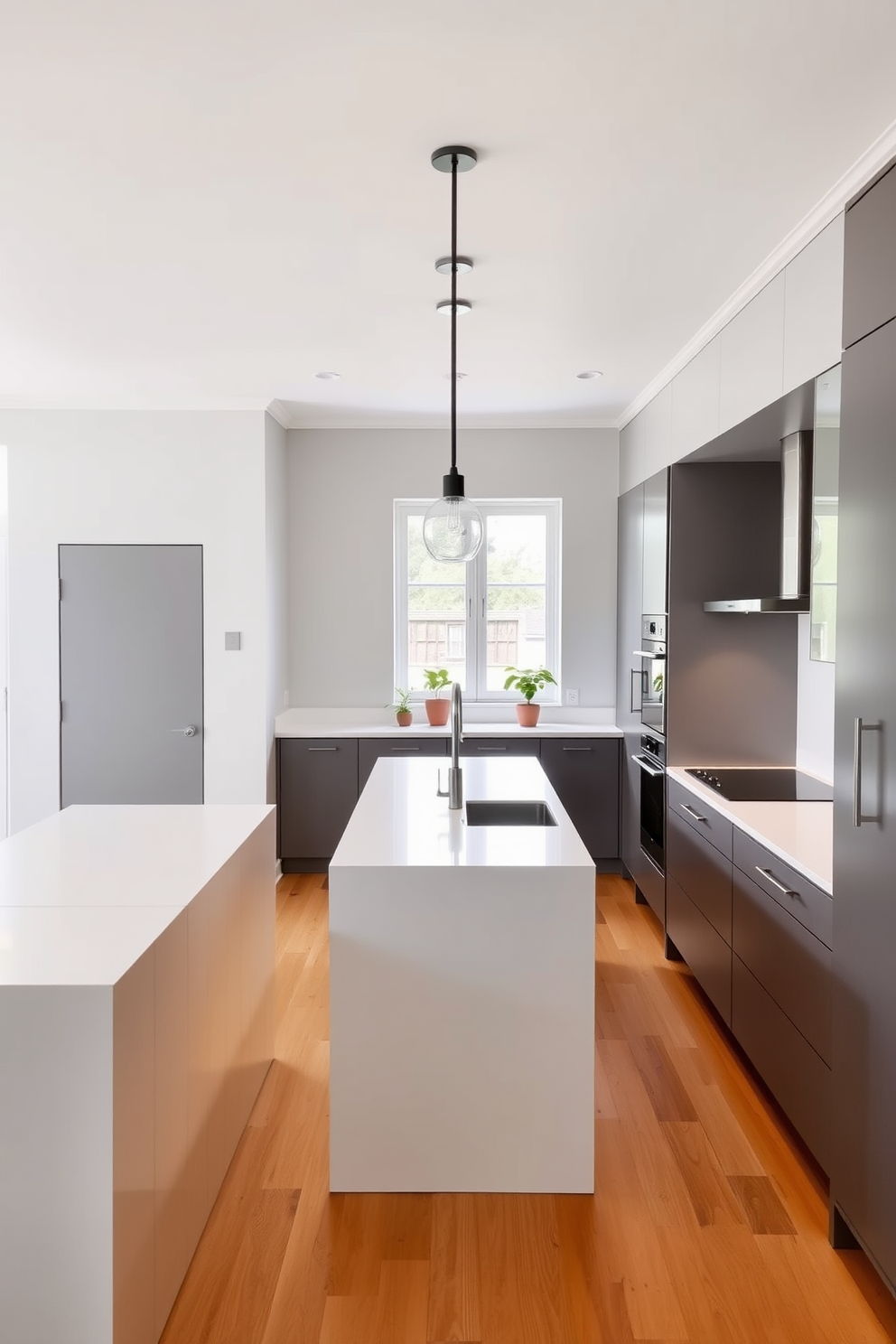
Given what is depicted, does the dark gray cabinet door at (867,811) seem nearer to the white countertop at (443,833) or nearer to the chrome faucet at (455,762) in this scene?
the white countertop at (443,833)

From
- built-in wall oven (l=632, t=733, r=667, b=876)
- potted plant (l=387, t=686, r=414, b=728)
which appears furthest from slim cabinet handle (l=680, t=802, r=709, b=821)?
potted plant (l=387, t=686, r=414, b=728)

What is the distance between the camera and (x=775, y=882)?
2.53m

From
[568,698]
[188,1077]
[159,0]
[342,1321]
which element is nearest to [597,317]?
[159,0]

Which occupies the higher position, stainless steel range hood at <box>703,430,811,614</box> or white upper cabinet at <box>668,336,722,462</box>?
white upper cabinet at <box>668,336,722,462</box>

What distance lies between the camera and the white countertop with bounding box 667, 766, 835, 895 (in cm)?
234

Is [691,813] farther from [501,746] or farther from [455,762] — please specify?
[501,746]

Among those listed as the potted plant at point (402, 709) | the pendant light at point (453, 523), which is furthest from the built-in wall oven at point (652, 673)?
the pendant light at point (453, 523)

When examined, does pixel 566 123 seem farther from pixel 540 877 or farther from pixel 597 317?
pixel 540 877

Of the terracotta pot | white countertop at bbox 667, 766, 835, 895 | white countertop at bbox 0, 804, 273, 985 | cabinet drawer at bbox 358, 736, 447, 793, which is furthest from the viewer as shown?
the terracotta pot

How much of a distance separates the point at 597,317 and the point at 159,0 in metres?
2.12

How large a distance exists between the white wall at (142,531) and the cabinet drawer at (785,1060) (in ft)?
9.19

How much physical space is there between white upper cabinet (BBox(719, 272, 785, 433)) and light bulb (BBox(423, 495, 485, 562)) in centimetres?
97

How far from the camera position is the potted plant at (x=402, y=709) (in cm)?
518

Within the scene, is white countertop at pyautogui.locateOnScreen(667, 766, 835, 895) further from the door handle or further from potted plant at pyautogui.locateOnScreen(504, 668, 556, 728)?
potted plant at pyautogui.locateOnScreen(504, 668, 556, 728)
